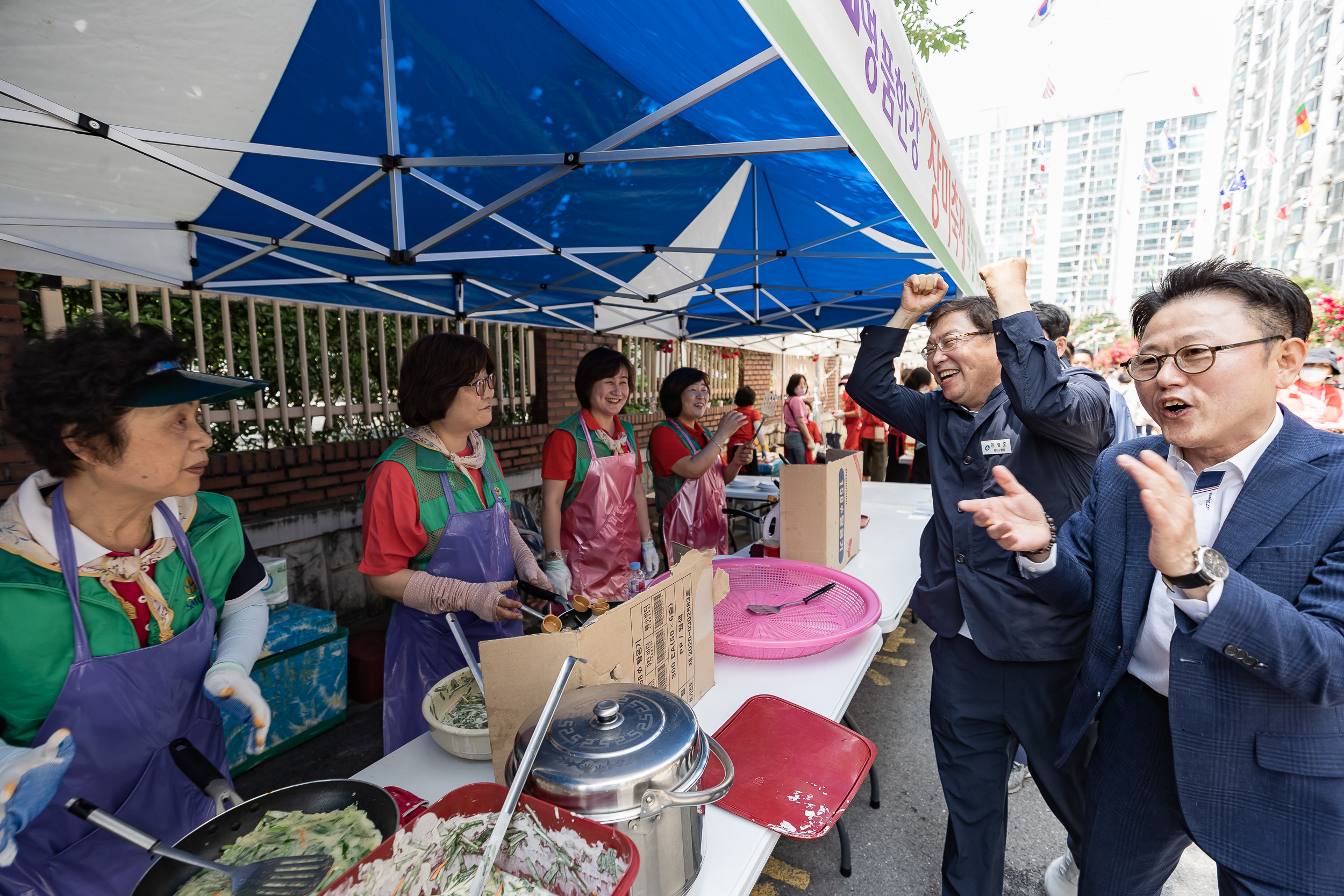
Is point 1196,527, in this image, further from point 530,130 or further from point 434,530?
point 530,130

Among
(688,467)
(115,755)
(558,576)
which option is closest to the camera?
(115,755)

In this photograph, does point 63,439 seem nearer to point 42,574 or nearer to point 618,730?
point 42,574

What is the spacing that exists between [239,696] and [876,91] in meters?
2.17

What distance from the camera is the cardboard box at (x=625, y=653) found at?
1122 mm

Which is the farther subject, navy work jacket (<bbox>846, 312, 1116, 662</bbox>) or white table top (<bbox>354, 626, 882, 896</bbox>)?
navy work jacket (<bbox>846, 312, 1116, 662</bbox>)

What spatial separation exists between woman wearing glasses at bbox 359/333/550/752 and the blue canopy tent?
26.8 inches

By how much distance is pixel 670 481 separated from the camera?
3672mm

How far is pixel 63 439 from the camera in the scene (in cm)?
115

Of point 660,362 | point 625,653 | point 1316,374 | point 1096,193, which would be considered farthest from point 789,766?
point 1096,193

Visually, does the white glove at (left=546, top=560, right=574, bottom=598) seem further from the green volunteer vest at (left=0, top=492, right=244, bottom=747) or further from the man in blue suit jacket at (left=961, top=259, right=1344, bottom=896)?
the man in blue suit jacket at (left=961, top=259, right=1344, bottom=896)

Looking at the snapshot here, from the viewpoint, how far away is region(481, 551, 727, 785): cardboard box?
112 centimetres

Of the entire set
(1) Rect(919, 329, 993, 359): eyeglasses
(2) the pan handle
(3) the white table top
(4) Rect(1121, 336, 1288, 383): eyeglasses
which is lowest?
(3) the white table top

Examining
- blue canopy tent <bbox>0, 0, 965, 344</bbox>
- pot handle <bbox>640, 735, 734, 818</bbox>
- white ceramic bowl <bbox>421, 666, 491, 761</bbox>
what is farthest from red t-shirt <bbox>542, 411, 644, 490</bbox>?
pot handle <bbox>640, 735, 734, 818</bbox>

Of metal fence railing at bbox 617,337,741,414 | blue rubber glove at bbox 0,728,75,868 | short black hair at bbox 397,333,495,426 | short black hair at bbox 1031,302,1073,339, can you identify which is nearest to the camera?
blue rubber glove at bbox 0,728,75,868
